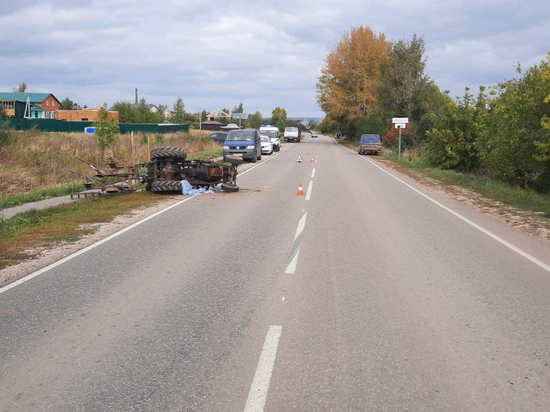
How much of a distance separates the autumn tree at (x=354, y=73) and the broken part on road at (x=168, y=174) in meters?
53.2

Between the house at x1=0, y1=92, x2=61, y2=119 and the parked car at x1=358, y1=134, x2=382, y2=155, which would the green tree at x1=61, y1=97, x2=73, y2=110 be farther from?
the parked car at x1=358, y1=134, x2=382, y2=155

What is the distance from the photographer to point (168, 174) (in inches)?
655

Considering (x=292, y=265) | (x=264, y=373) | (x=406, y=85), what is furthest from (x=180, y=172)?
(x=406, y=85)

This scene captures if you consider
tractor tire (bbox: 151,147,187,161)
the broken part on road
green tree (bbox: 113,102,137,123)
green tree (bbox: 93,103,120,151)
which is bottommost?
the broken part on road

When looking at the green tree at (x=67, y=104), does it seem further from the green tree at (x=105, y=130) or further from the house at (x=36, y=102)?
the green tree at (x=105, y=130)

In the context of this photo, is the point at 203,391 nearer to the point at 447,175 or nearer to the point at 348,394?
the point at 348,394

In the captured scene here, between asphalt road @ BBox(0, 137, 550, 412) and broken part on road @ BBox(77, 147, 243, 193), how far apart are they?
249 inches

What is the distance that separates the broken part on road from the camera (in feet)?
52.7

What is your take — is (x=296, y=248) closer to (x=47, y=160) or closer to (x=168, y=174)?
(x=168, y=174)

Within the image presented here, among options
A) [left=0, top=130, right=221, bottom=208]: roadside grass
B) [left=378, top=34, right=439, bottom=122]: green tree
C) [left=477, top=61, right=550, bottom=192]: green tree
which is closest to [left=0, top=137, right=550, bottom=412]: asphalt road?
[left=477, top=61, right=550, bottom=192]: green tree

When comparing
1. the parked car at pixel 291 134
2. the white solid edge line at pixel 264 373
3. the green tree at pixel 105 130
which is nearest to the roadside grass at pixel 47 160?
the green tree at pixel 105 130

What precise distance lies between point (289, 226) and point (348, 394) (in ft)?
23.3

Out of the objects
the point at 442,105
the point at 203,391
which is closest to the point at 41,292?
the point at 203,391

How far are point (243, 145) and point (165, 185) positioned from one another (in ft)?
52.0
